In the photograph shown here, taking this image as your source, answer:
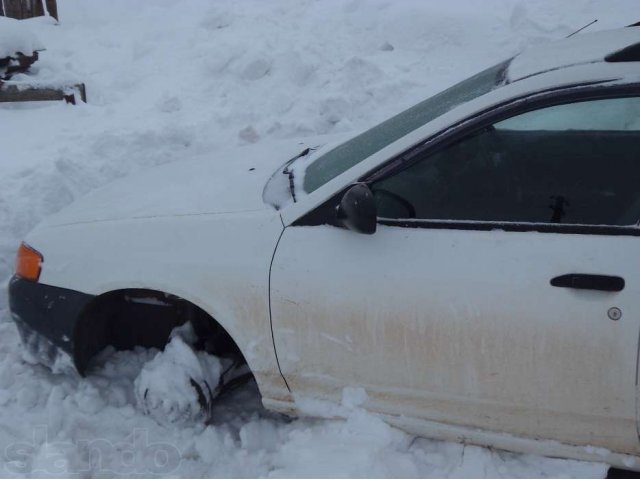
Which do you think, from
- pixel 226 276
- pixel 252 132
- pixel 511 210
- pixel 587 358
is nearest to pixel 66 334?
pixel 226 276

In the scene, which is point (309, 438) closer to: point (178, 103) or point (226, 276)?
point (226, 276)

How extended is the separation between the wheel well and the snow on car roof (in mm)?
1768

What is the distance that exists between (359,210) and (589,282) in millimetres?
834

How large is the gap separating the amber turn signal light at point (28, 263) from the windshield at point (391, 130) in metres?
1.30

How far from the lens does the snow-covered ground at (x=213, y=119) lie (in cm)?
288

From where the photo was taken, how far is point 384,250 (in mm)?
2527

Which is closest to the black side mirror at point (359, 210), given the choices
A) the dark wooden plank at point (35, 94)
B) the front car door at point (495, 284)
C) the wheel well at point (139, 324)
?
the front car door at point (495, 284)

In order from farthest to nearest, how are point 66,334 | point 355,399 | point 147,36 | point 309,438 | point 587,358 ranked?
point 147,36 < point 66,334 < point 309,438 < point 355,399 < point 587,358

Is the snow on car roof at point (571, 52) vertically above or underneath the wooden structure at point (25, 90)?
underneath

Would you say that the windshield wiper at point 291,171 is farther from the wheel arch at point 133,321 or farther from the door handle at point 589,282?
the door handle at point 589,282

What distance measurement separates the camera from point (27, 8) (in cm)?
901

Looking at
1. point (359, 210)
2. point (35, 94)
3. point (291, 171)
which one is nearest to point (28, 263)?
point (291, 171)

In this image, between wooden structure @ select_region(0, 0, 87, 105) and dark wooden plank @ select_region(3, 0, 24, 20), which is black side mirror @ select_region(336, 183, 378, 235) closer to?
wooden structure @ select_region(0, 0, 87, 105)

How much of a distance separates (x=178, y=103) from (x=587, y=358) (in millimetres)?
5300
